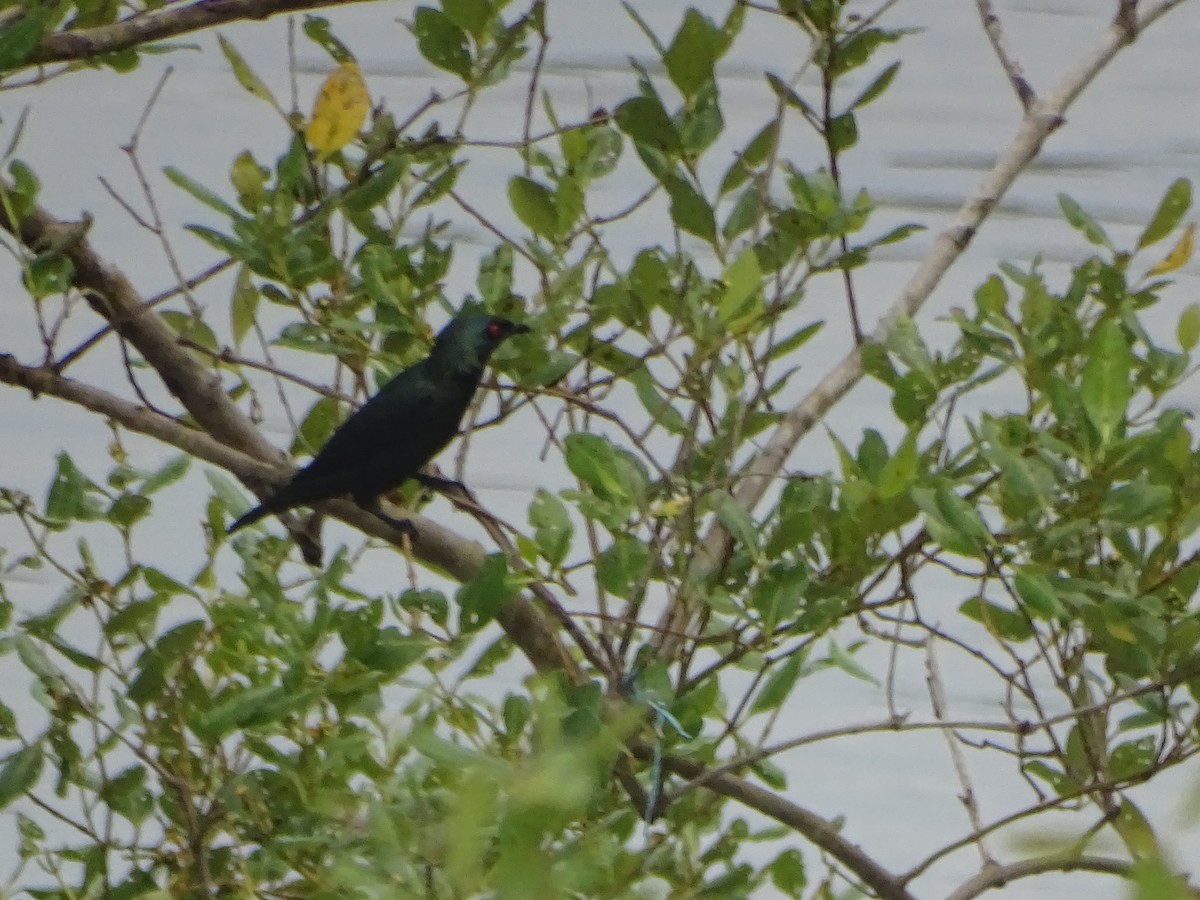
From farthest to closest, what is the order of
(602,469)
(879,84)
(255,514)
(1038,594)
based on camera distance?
(255,514) → (879,84) → (602,469) → (1038,594)

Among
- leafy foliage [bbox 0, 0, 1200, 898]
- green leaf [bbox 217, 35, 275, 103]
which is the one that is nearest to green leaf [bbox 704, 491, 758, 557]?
leafy foliage [bbox 0, 0, 1200, 898]

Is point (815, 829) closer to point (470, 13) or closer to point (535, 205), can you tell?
point (535, 205)

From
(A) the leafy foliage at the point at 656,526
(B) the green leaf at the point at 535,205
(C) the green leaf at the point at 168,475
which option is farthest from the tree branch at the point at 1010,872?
(C) the green leaf at the point at 168,475

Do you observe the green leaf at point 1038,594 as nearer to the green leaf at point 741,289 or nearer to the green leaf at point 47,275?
the green leaf at point 741,289

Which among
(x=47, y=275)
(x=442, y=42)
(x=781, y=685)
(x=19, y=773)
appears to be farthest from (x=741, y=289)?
(x=19, y=773)

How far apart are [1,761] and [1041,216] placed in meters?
1.59

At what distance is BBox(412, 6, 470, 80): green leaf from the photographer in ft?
3.31

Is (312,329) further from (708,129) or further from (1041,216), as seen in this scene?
(1041,216)

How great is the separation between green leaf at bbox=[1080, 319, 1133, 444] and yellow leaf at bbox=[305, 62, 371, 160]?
1.42ft

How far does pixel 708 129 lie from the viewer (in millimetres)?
929

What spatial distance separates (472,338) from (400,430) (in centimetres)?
23

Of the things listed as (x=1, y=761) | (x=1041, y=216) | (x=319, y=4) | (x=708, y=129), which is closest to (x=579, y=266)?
(x=708, y=129)

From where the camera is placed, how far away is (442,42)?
1.01m

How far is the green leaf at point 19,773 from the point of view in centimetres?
101
